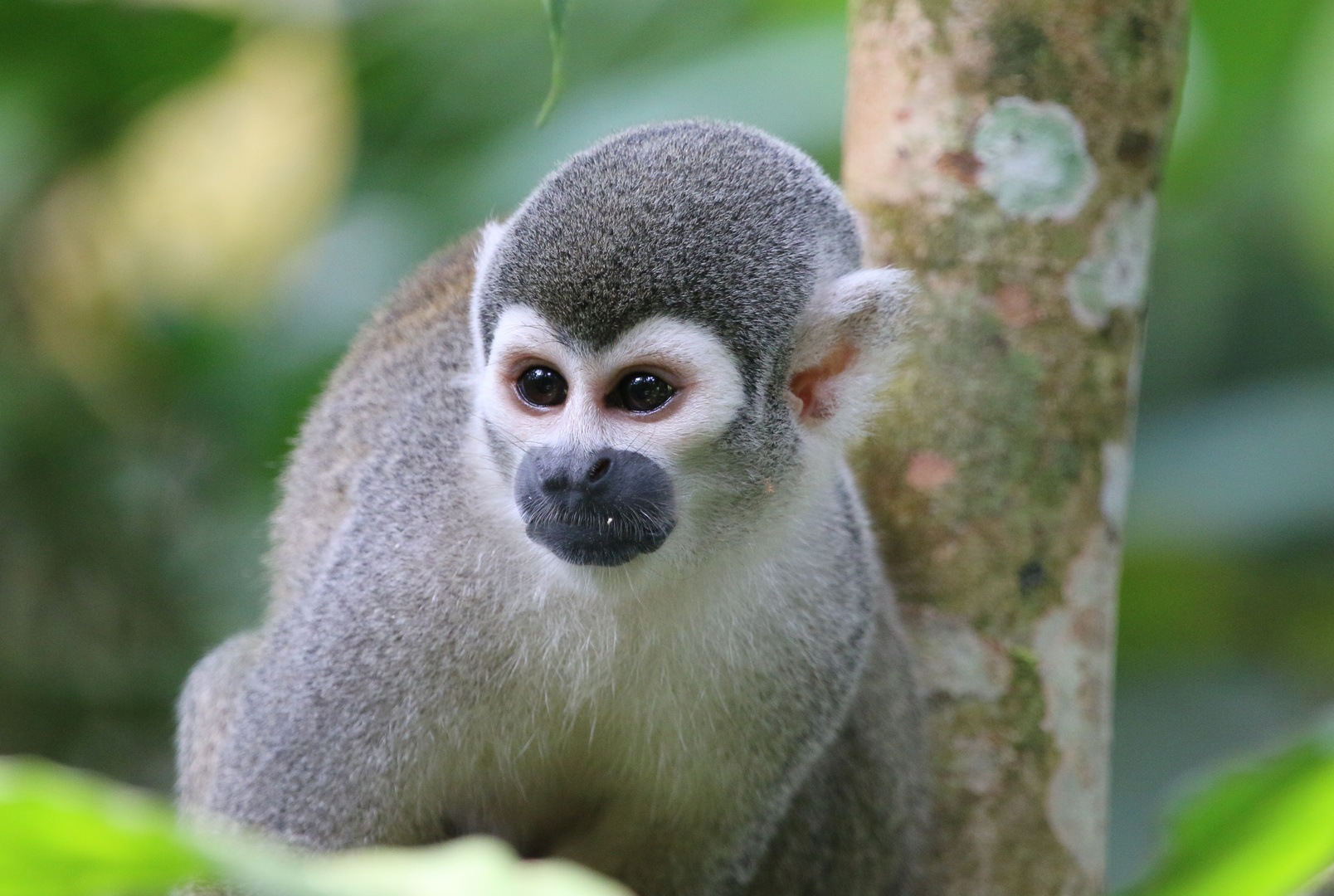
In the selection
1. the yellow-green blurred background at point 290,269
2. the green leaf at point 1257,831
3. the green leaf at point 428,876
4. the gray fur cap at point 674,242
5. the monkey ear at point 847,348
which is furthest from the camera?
the yellow-green blurred background at point 290,269

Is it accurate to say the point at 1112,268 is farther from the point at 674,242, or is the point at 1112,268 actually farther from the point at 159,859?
the point at 159,859

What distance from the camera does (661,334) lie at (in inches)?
91.6

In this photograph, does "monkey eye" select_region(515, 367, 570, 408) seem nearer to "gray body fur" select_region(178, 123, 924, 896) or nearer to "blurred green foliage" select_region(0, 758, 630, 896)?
"gray body fur" select_region(178, 123, 924, 896)

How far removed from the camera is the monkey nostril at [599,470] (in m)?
2.32

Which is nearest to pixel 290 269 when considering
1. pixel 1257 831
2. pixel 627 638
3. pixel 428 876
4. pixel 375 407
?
pixel 375 407

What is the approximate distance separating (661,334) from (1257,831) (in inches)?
46.6

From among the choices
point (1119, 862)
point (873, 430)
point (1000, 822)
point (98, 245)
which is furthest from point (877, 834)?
point (98, 245)

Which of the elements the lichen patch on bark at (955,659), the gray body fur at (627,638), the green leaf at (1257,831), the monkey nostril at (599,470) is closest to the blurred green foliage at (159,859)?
the green leaf at (1257,831)

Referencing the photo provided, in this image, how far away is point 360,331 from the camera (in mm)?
3672

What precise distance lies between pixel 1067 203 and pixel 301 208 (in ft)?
10.5

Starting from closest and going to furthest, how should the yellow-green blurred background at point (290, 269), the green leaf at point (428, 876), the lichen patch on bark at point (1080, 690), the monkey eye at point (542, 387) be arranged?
the green leaf at point (428, 876), the monkey eye at point (542, 387), the lichen patch on bark at point (1080, 690), the yellow-green blurred background at point (290, 269)

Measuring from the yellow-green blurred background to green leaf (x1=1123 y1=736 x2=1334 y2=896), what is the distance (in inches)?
110

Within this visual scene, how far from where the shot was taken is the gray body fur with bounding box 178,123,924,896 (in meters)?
2.41

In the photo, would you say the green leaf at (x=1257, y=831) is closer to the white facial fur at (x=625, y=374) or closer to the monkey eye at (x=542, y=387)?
the white facial fur at (x=625, y=374)
